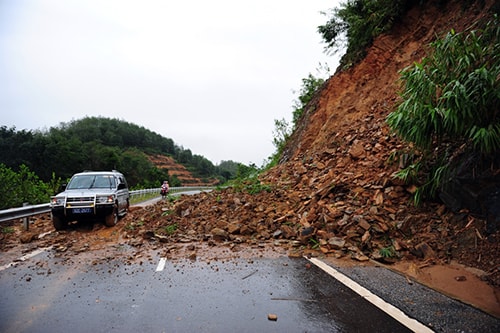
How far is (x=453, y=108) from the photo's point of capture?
5195 mm

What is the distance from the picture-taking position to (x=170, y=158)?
4626 inches

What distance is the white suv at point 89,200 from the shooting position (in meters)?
9.63

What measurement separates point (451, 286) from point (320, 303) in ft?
6.26

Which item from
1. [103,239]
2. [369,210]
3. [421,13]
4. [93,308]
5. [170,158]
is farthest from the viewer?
[170,158]

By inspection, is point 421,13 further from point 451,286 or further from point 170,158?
point 170,158

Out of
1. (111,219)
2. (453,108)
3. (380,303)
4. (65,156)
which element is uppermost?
(65,156)

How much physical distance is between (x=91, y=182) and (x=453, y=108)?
10697 millimetres

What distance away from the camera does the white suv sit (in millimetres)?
9633

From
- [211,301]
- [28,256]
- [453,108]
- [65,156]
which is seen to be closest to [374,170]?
[453,108]

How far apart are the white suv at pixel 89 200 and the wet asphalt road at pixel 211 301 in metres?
4.25

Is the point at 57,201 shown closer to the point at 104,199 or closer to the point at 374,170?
the point at 104,199

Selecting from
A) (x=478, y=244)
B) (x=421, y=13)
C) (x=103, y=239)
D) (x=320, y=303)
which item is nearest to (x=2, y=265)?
(x=103, y=239)

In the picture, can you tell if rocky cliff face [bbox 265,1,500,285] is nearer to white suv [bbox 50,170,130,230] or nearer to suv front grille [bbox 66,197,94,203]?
white suv [bbox 50,170,130,230]

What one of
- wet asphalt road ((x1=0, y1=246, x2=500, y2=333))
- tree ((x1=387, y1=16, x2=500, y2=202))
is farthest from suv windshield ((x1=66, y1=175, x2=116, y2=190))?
tree ((x1=387, y1=16, x2=500, y2=202))
